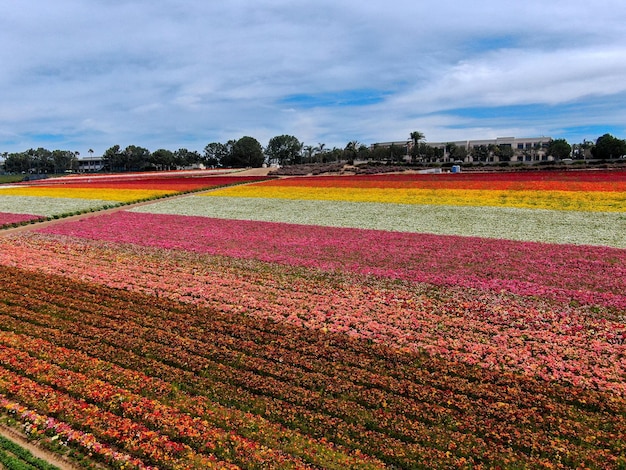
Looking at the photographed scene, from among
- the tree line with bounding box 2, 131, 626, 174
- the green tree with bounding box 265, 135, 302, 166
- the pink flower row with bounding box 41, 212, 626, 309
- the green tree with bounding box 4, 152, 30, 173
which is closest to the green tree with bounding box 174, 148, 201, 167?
the tree line with bounding box 2, 131, 626, 174

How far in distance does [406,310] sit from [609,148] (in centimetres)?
12587

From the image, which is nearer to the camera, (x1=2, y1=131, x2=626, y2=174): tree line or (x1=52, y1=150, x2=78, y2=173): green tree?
(x1=2, y1=131, x2=626, y2=174): tree line

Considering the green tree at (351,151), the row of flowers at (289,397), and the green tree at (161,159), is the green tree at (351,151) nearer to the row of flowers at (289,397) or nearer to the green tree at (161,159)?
the green tree at (161,159)

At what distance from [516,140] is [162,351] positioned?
18384cm

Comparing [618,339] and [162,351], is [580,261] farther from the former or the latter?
[162,351]

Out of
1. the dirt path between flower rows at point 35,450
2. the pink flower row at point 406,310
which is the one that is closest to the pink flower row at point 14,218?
the pink flower row at point 406,310

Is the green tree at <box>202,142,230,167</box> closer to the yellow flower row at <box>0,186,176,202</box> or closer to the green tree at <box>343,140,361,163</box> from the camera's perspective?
the green tree at <box>343,140,361,163</box>

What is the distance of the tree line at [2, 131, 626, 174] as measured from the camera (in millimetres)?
140625

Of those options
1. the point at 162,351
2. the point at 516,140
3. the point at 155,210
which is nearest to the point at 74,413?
the point at 162,351

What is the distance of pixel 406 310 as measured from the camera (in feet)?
43.7

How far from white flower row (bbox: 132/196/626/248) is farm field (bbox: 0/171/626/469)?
2.98ft

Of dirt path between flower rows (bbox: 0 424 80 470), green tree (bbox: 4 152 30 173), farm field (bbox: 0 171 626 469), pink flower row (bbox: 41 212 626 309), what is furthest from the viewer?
green tree (bbox: 4 152 30 173)

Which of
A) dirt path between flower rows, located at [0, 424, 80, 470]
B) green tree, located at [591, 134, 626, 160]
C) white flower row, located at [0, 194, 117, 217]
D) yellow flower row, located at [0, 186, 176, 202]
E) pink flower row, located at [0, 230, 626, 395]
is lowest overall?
dirt path between flower rows, located at [0, 424, 80, 470]

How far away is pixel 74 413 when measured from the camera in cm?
825
